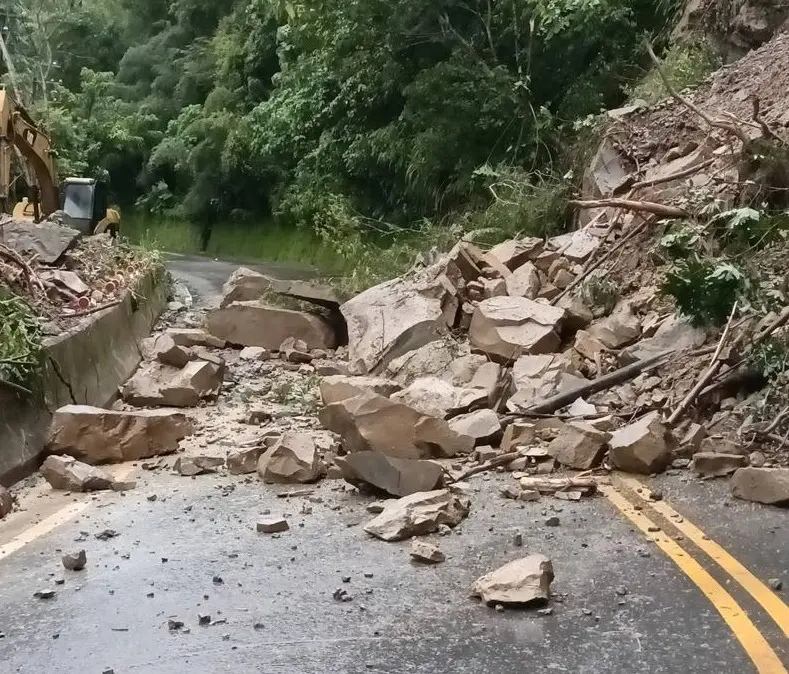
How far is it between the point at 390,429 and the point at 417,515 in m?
1.32

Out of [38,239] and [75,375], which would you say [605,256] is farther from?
[38,239]

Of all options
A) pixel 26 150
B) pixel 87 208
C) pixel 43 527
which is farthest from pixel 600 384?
pixel 87 208

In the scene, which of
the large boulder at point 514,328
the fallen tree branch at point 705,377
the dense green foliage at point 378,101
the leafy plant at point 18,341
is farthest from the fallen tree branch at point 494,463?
the dense green foliage at point 378,101

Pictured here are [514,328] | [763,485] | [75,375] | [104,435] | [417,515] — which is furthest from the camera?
[514,328]

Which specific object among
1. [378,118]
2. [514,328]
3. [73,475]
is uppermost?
[378,118]

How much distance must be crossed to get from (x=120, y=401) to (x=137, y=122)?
2765cm

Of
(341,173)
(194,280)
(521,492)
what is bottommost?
(194,280)

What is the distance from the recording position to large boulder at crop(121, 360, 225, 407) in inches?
340

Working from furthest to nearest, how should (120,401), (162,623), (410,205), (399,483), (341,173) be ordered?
(341,173) → (410,205) → (120,401) → (399,483) → (162,623)

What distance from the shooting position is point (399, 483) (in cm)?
552

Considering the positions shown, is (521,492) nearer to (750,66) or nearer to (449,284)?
(449,284)

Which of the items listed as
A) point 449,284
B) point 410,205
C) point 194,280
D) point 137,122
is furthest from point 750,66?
point 137,122

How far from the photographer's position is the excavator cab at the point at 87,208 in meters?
15.6

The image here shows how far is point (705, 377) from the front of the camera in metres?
6.47
